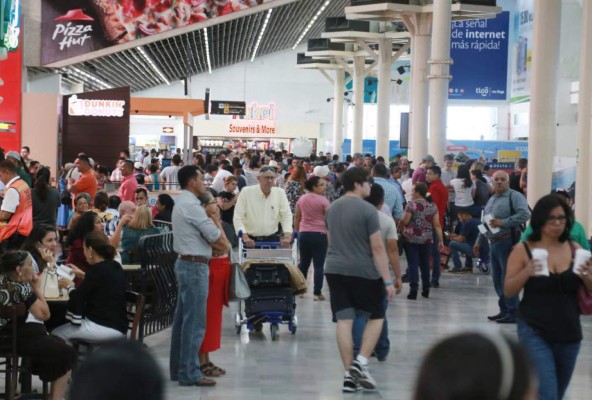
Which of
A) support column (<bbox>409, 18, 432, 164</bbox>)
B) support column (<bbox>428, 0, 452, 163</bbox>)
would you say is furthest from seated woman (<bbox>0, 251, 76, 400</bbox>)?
support column (<bbox>409, 18, 432, 164</bbox>)

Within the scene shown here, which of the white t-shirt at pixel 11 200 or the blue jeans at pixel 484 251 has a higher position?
the white t-shirt at pixel 11 200

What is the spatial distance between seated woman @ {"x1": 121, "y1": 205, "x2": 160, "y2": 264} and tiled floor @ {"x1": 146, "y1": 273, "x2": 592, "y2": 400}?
841mm

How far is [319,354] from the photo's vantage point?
1016 centimetres

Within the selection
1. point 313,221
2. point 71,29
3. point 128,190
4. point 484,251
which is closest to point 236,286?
point 313,221

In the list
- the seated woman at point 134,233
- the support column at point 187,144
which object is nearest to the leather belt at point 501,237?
the seated woman at point 134,233

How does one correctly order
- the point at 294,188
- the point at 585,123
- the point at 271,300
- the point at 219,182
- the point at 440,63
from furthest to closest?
the point at 440,63 → the point at 219,182 → the point at 585,123 → the point at 294,188 → the point at 271,300

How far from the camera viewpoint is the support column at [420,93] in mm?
31188

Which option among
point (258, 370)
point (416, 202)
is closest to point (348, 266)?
point (258, 370)

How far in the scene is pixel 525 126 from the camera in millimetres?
48062

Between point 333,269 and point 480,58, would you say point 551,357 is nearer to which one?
point 333,269

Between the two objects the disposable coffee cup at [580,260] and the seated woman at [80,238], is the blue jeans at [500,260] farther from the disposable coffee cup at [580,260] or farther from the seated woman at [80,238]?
the disposable coffee cup at [580,260]

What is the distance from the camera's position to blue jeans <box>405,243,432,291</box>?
14.3 meters

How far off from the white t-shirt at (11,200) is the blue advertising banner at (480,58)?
75.5 feet

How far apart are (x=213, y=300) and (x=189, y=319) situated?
1.92ft
